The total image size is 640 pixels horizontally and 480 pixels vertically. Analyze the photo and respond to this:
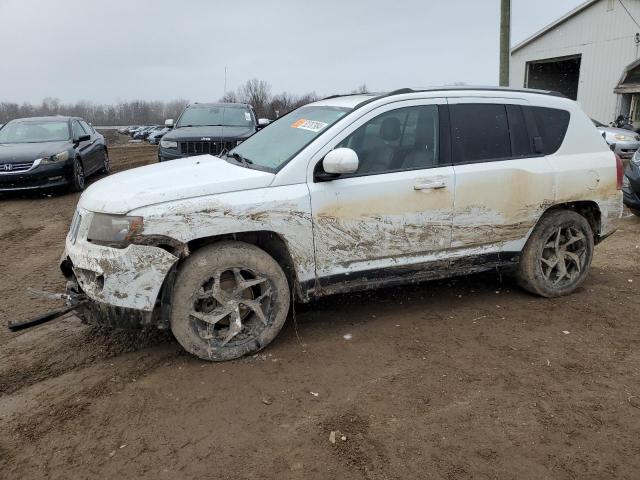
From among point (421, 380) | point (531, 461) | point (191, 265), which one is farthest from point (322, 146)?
point (531, 461)

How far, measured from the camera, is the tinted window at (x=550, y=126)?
4.54m

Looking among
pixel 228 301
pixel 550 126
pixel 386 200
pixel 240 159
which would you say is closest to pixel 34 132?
pixel 240 159

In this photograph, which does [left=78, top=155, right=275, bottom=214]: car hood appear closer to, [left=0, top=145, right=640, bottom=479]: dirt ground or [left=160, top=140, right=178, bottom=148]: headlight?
[left=0, top=145, right=640, bottom=479]: dirt ground

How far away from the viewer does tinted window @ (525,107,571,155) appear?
14.9ft

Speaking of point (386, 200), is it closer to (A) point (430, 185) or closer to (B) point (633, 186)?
(A) point (430, 185)

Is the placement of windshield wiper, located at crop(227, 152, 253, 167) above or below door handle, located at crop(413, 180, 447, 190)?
above

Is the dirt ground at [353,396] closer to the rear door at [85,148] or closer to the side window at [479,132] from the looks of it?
the side window at [479,132]

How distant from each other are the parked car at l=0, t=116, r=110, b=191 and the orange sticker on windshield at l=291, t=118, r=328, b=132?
711 cm

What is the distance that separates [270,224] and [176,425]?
1388 mm

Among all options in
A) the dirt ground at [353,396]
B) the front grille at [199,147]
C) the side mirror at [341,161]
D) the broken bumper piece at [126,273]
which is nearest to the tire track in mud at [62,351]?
the dirt ground at [353,396]

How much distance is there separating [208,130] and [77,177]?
279 cm

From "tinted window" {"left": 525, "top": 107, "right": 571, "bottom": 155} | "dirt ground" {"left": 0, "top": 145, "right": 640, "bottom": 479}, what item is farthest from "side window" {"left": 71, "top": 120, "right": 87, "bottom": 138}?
"tinted window" {"left": 525, "top": 107, "right": 571, "bottom": 155}

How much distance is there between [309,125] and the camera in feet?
13.8

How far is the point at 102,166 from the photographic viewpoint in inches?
502
